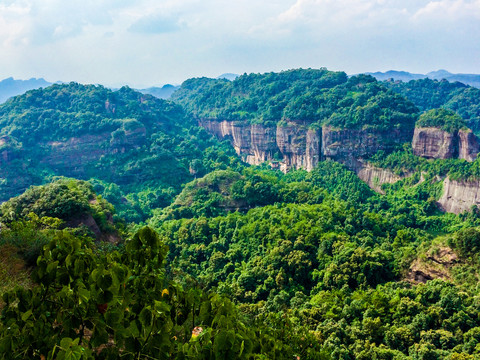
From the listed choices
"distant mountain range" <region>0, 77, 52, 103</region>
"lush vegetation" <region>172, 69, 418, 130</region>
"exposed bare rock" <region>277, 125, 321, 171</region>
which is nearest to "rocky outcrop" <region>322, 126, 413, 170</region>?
"lush vegetation" <region>172, 69, 418, 130</region>

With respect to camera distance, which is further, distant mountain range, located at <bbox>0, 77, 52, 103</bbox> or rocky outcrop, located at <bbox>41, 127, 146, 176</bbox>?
distant mountain range, located at <bbox>0, 77, 52, 103</bbox>

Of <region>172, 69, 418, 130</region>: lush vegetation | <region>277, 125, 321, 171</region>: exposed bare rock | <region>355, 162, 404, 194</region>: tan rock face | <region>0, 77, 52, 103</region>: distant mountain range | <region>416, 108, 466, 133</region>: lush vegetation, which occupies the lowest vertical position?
<region>355, 162, 404, 194</region>: tan rock face

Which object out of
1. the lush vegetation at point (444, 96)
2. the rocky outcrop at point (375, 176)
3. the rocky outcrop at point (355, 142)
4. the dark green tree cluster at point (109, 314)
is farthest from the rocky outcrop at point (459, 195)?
the dark green tree cluster at point (109, 314)

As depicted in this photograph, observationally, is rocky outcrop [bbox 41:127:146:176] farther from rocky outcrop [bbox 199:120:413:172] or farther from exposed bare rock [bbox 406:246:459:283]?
exposed bare rock [bbox 406:246:459:283]

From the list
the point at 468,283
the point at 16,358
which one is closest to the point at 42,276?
the point at 16,358

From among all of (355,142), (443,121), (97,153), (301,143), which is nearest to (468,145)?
(443,121)

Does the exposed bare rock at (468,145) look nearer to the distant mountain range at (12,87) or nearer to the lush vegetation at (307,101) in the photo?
the lush vegetation at (307,101)

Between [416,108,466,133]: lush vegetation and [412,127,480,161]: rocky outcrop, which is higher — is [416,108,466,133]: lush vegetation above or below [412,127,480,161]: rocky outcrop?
above
